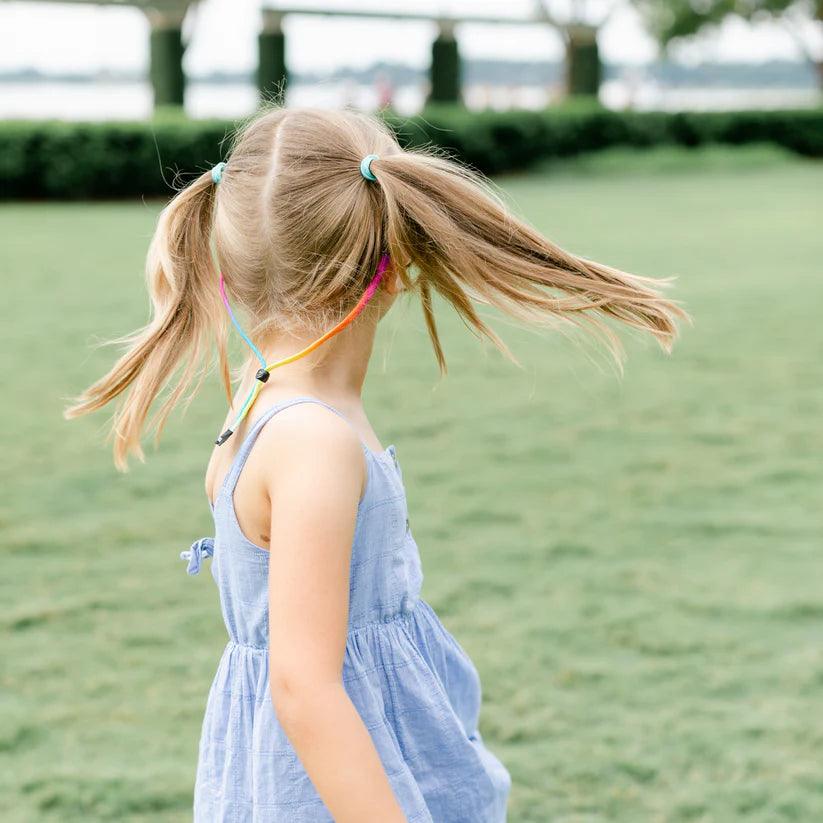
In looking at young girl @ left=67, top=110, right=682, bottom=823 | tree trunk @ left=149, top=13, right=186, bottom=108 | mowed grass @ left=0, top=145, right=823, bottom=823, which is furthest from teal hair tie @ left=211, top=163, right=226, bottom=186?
tree trunk @ left=149, top=13, right=186, bottom=108

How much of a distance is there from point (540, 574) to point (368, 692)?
2.44 metres

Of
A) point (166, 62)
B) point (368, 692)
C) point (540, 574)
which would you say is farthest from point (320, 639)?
point (166, 62)

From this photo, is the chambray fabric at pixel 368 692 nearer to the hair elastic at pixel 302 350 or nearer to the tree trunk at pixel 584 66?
the hair elastic at pixel 302 350

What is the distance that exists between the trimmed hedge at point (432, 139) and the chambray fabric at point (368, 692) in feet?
33.7

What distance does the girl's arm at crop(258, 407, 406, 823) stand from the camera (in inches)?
48.8

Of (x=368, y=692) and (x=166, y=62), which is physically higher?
(x=166, y=62)

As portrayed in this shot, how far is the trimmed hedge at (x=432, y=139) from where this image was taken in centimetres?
1680

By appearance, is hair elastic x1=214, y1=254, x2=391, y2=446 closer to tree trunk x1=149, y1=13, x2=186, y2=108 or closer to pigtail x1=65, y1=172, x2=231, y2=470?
pigtail x1=65, y1=172, x2=231, y2=470

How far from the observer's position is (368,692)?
1.43m

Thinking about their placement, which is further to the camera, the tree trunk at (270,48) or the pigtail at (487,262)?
the tree trunk at (270,48)

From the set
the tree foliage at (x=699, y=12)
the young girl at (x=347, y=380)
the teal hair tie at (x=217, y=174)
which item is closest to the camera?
the young girl at (x=347, y=380)

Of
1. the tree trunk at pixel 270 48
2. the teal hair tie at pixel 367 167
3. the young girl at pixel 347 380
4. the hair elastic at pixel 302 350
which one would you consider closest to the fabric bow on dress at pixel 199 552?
the young girl at pixel 347 380

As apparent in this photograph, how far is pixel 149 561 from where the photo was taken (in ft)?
13.0

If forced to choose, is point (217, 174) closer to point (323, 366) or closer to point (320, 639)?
point (323, 366)
